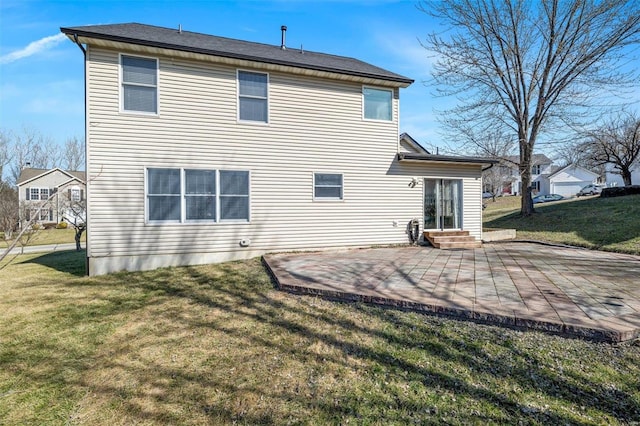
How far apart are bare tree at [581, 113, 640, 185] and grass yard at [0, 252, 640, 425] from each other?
84.1ft

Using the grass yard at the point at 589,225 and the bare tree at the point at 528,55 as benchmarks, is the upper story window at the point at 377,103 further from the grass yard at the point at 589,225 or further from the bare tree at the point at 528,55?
the grass yard at the point at 589,225

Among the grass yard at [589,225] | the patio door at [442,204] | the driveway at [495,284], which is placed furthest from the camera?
the patio door at [442,204]

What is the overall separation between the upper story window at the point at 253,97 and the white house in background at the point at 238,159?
3 cm

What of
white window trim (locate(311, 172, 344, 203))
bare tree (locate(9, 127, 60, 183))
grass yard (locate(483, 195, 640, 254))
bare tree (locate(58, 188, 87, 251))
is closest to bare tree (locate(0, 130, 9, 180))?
bare tree (locate(9, 127, 60, 183))

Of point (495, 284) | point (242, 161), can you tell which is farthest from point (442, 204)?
point (242, 161)

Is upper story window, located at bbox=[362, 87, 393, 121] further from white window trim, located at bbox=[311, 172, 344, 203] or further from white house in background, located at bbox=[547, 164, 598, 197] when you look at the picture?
white house in background, located at bbox=[547, 164, 598, 197]

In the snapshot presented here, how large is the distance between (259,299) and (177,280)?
2.46m

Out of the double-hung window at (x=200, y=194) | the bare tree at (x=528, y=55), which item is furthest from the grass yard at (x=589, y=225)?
the double-hung window at (x=200, y=194)

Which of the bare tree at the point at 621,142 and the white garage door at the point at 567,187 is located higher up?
the bare tree at the point at 621,142

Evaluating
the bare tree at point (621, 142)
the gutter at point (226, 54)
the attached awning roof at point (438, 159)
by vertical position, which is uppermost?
the bare tree at point (621, 142)

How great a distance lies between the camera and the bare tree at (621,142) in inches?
880

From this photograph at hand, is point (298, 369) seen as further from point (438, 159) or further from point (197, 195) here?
point (438, 159)

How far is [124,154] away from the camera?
286 inches

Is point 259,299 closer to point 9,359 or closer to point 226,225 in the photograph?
point 9,359
